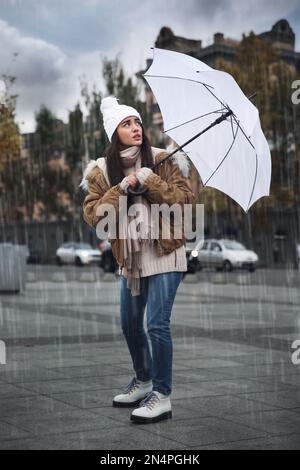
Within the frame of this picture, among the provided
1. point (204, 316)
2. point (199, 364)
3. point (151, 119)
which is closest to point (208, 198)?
point (151, 119)

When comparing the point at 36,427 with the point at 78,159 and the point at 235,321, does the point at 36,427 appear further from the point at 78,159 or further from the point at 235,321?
the point at 78,159

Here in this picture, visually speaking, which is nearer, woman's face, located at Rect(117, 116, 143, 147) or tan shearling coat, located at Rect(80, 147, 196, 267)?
tan shearling coat, located at Rect(80, 147, 196, 267)

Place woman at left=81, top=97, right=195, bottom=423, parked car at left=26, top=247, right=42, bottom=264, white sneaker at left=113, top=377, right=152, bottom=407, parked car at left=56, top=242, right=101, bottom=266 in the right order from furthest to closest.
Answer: parked car at left=26, top=247, right=42, bottom=264
parked car at left=56, top=242, right=101, bottom=266
white sneaker at left=113, top=377, right=152, bottom=407
woman at left=81, top=97, right=195, bottom=423

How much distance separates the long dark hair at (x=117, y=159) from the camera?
5.20m

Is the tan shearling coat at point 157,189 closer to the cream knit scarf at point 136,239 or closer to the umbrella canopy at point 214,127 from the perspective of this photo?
the cream knit scarf at point 136,239

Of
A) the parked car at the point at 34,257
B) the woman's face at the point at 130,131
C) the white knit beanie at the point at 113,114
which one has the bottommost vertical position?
the parked car at the point at 34,257

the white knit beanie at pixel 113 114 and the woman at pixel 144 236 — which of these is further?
the white knit beanie at pixel 113 114

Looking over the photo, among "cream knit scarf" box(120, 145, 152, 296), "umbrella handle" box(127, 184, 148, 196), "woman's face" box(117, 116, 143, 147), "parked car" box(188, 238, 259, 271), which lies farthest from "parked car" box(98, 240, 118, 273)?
"umbrella handle" box(127, 184, 148, 196)

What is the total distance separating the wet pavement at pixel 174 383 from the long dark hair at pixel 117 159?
1.48 metres

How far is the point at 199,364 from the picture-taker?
24.4 ft

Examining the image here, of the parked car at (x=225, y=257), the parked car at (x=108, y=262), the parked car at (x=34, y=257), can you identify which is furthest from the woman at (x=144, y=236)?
the parked car at (x=34, y=257)

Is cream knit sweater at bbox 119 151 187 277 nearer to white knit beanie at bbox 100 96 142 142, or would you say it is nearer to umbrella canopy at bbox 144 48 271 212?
umbrella canopy at bbox 144 48 271 212

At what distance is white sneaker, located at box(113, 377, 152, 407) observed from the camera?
17.7 feet

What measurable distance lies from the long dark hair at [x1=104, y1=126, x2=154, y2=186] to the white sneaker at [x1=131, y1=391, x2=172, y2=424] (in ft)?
4.39
